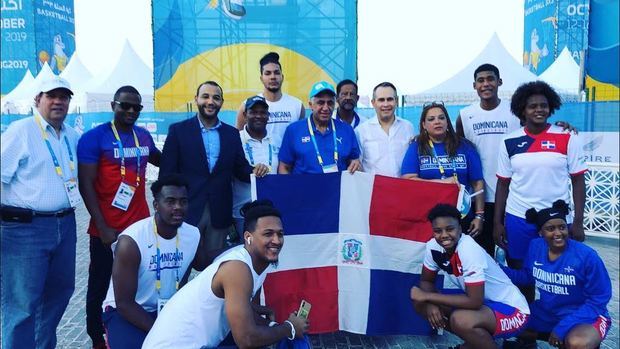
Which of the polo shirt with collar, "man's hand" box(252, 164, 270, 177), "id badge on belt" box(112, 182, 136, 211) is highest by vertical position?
the polo shirt with collar

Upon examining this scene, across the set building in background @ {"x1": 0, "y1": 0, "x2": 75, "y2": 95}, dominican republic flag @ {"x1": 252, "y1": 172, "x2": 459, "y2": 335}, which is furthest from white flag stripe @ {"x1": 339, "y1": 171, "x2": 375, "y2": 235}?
building in background @ {"x1": 0, "y1": 0, "x2": 75, "y2": 95}

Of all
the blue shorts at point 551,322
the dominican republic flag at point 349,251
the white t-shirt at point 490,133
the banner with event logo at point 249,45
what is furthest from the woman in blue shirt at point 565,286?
the banner with event logo at point 249,45

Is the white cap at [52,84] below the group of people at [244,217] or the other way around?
the other way around

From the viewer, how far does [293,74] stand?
15703 millimetres

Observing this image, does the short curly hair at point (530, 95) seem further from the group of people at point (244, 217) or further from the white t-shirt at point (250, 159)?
the white t-shirt at point (250, 159)

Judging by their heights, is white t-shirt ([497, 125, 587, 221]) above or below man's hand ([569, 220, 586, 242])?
above

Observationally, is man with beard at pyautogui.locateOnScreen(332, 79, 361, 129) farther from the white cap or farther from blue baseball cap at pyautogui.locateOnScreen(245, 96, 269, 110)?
the white cap

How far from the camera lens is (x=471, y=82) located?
18062mm

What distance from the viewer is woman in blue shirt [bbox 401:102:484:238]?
4008 millimetres

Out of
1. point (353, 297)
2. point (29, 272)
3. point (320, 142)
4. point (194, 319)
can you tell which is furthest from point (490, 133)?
point (29, 272)

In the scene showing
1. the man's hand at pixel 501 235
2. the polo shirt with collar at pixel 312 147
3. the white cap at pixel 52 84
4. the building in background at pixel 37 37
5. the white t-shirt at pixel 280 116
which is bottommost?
the man's hand at pixel 501 235

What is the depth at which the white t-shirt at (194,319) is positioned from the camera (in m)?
2.56

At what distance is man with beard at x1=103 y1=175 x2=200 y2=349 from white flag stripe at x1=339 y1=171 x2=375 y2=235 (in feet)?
4.38

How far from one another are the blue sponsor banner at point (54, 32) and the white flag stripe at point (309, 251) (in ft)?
77.2
